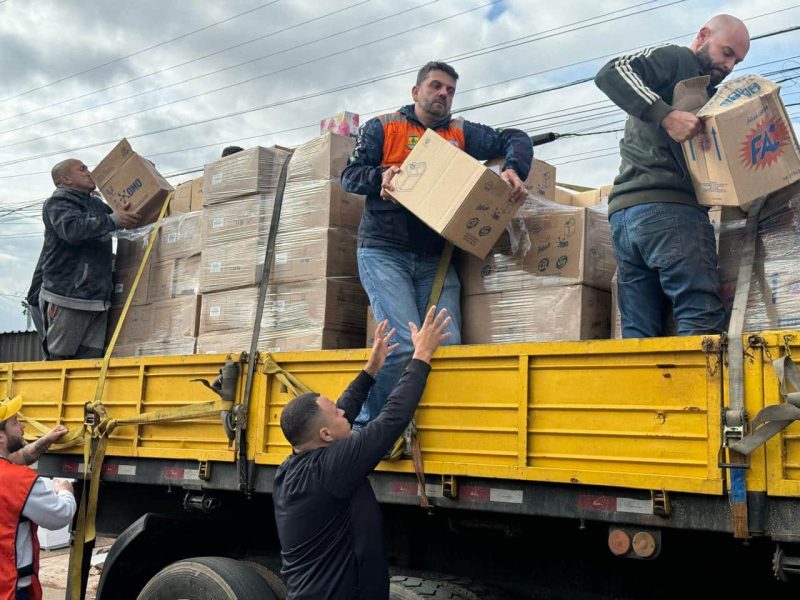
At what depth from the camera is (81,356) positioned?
205 inches

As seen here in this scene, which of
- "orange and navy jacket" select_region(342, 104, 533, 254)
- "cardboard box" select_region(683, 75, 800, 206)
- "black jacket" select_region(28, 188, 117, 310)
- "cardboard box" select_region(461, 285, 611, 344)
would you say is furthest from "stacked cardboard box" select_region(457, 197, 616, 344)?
"black jacket" select_region(28, 188, 117, 310)

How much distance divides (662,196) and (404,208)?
3.93 feet

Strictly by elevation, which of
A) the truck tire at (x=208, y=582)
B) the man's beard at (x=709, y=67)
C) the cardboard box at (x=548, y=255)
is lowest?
the truck tire at (x=208, y=582)

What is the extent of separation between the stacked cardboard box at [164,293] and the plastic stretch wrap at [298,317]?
1.15ft

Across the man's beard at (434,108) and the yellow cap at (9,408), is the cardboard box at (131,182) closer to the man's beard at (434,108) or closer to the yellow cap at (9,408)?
the yellow cap at (9,408)

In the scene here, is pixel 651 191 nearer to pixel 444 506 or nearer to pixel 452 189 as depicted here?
pixel 452 189

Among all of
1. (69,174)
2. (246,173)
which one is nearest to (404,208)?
(246,173)

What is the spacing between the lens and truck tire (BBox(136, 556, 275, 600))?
3674 millimetres

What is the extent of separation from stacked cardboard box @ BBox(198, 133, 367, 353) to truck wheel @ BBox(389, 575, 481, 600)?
1.16 meters

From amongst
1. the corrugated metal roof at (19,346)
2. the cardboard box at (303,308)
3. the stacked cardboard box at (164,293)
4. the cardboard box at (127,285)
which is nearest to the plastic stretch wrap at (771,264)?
the cardboard box at (303,308)

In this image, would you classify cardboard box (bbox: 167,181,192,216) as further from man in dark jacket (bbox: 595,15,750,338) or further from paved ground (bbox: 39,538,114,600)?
paved ground (bbox: 39,538,114,600)

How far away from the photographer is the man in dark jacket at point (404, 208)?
12.2 feet

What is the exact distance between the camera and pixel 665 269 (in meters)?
3.13

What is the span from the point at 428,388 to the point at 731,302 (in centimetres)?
119
